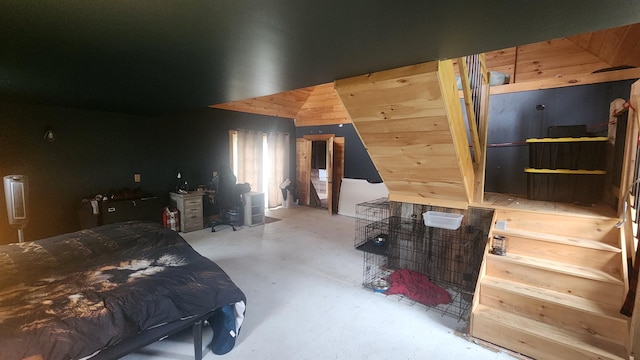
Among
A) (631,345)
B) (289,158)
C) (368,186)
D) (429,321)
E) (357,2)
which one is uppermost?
(357,2)

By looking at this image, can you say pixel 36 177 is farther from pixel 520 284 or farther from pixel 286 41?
pixel 520 284

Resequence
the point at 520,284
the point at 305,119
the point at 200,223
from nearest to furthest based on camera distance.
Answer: the point at 520,284, the point at 200,223, the point at 305,119

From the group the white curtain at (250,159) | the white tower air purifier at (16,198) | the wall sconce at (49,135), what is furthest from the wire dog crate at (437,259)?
the wall sconce at (49,135)

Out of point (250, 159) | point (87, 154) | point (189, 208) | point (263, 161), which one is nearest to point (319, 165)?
point (263, 161)

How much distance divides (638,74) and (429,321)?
3428mm

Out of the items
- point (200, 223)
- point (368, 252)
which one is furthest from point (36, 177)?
point (368, 252)

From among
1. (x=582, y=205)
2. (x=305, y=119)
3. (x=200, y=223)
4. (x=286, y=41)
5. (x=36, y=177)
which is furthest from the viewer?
(x=305, y=119)

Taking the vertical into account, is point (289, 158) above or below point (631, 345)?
above

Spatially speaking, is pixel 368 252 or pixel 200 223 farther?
pixel 200 223

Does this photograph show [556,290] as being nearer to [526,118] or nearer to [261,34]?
[526,118]

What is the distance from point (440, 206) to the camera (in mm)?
3059

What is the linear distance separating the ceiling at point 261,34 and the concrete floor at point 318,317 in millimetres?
2061

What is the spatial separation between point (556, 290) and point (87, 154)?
5901mm

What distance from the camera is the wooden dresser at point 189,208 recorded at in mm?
4832
